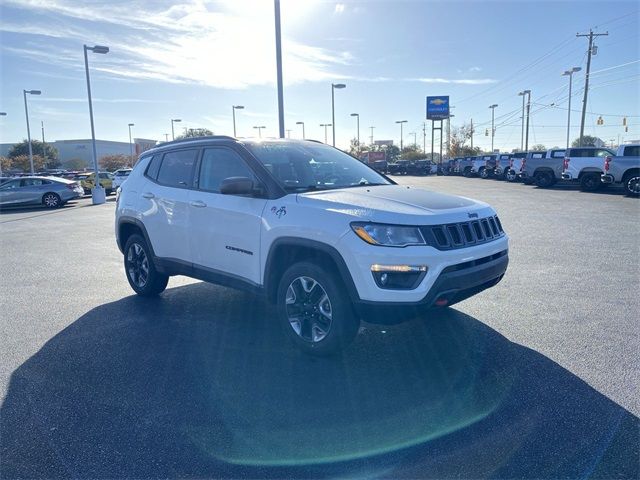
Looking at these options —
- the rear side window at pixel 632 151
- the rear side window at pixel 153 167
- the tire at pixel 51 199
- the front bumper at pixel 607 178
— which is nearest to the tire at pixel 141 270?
the rear side window at pixel 153 167

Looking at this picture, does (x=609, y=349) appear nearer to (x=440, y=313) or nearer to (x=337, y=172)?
(x=440, y=313)

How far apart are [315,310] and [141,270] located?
10.4 feet

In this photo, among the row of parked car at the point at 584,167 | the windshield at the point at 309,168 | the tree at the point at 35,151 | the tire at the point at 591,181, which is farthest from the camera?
the tree at the point at 35,151

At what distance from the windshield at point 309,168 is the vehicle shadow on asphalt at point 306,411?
1.51 meters

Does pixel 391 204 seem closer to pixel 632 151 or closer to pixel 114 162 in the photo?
pixel 632 151

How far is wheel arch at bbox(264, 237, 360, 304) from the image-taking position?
3883 millimetres

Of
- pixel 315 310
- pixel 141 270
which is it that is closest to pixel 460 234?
pixel 315 310

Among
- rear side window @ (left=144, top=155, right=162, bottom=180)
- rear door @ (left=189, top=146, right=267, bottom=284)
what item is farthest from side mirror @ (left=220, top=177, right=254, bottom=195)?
rear side window @ (left=144, top=155, right=162, bottom=180)

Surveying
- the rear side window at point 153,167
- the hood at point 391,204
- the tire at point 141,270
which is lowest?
the tire at point 141,270

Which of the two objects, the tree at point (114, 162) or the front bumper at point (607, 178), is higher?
the tree at point (114, 162)

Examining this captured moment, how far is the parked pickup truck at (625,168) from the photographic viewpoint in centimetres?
1984

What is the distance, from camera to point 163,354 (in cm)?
452

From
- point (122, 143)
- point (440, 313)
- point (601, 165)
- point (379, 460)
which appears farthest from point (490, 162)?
point (122, 143)

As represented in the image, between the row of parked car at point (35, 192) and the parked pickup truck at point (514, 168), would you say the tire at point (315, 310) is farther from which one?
the parked pickup truck at point (514, 168)
